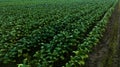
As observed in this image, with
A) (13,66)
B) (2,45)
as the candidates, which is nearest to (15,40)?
(2,45)

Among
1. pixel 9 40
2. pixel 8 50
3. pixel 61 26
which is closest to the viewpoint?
pixel 8 50

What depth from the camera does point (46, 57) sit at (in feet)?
25.7

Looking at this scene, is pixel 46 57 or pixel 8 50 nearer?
pixel 46 57

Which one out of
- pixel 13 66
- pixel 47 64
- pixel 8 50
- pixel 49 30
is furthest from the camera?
pixel 49 30

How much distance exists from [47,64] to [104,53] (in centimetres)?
279

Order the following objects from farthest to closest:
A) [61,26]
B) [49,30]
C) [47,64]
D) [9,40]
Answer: [61,26], [49,30], [9,40], [47,64]

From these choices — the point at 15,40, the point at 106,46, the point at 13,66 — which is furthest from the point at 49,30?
the point at 13,66

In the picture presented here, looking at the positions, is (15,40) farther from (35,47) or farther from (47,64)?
(47,64)

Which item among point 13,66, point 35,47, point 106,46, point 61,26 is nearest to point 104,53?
point 106,46

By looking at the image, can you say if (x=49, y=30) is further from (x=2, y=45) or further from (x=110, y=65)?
(x=110, y=65)

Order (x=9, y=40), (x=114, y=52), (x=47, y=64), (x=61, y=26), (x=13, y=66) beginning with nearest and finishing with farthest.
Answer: (x=47, y=64) < (x=13, y=66) < (x=114, y=52) < (x=9, y=40) < (x=61, y=26)

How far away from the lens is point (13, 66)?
8.25 meters

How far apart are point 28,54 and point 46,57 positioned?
1347 mm

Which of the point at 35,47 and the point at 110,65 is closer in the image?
the point at 110,65
